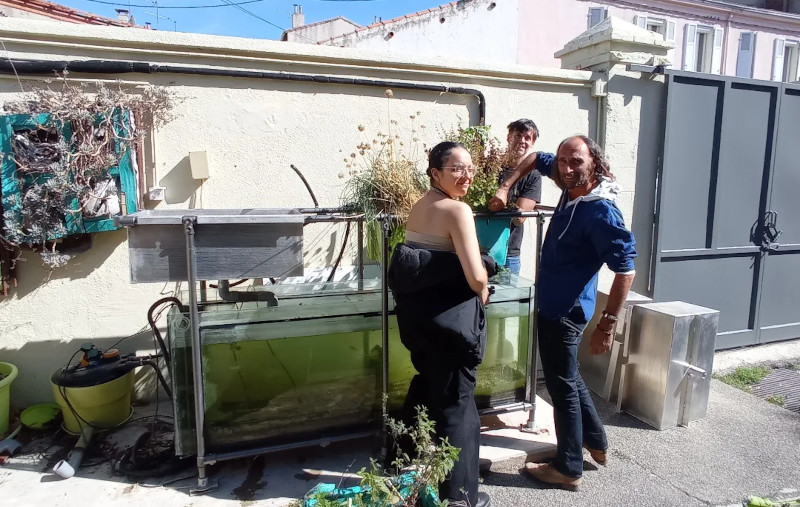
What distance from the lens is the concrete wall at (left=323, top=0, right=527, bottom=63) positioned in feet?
37.9

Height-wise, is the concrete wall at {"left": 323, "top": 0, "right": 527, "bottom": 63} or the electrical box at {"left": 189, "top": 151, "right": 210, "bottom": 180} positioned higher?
the concrete wall at {"left": 323, "top": 0, "right": 527, "bottom": 63}

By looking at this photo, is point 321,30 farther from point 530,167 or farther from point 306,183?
point 530,167

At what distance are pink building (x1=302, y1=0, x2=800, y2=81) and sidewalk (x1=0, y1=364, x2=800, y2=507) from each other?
9940 millimetres

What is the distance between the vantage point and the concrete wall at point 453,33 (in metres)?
11.5

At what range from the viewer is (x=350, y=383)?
10.1 ft

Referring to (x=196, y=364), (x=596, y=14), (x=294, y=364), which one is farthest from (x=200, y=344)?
(x=596, y=14)

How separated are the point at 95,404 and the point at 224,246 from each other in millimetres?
1584

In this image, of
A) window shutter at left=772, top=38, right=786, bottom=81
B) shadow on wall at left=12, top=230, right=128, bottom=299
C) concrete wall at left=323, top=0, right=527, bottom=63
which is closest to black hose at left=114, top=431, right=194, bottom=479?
shadow on wall at left=12, top=230, right=128, bottom=299

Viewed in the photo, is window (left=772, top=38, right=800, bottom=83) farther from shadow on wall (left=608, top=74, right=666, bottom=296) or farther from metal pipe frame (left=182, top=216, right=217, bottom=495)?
metal pipe frame (left=182, top=216, right=217, bottom=495)

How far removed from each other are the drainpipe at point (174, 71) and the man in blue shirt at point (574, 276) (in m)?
1.59

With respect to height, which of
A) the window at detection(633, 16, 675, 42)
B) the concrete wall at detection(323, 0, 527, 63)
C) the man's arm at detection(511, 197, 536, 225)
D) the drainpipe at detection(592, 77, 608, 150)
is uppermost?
the window at detection(633, 16, 675, 42)

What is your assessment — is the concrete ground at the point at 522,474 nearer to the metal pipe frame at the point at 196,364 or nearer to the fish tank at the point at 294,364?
the metal pipe frame at the point at 196,364

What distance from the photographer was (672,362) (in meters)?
3.58

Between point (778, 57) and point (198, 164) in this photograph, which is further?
point (778, 57)
